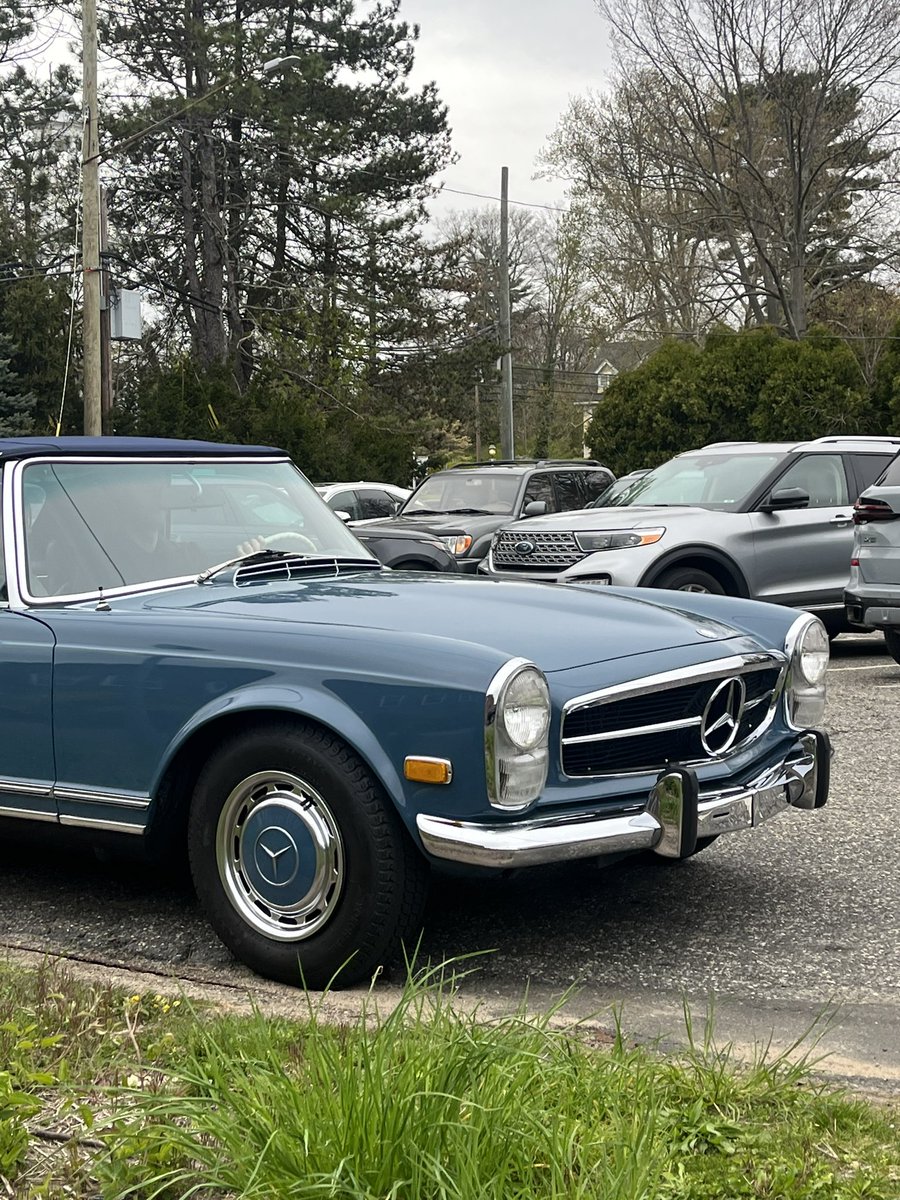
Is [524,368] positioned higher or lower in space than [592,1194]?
higher

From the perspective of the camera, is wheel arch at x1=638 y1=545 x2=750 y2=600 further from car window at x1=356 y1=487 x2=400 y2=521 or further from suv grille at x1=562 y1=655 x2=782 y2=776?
car window at x1=356 y1=487 x2=400 y2=521

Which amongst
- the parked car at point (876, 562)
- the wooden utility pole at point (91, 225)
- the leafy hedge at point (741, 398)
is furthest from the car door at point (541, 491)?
the leafy hedge at point (741, 398)

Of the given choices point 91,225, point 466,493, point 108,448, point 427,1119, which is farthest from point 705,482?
point 91,225

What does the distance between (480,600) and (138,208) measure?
33261 millimetres

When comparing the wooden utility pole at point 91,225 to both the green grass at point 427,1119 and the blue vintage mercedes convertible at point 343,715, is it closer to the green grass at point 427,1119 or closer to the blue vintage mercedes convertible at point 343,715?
the blue vintage mercedes convertible at point 343,715

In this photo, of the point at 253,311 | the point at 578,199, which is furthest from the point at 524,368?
the point at 253,311

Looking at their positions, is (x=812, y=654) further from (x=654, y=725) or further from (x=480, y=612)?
(x=480, y=612)

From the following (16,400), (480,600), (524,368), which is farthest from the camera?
(524,368)

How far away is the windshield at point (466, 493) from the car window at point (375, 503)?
4.51 meters

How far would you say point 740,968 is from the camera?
14.1 feet

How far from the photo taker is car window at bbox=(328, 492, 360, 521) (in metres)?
20.2

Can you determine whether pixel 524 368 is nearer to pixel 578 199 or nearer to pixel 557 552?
→ pixel 578 199

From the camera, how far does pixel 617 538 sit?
1128 centimetres

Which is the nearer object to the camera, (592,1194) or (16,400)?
(592,1194)
